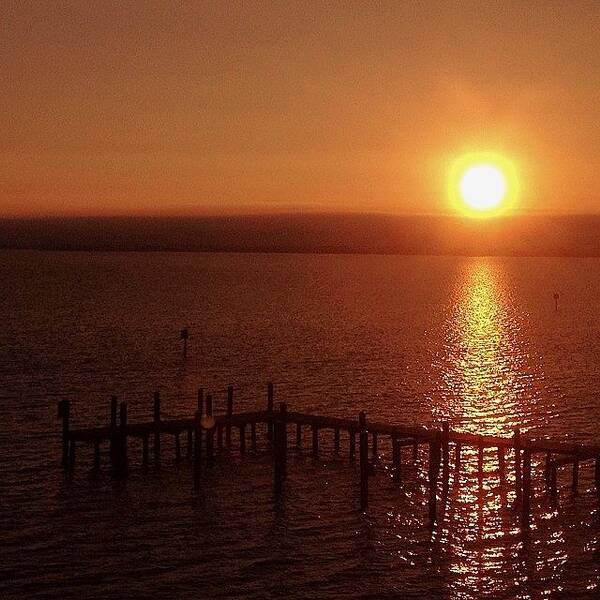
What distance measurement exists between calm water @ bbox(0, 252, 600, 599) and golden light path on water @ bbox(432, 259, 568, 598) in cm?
9

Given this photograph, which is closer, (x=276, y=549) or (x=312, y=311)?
(x=276, y=549)

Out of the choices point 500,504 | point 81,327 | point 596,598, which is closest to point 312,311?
point 81,327

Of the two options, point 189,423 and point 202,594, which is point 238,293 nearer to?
point 189,423

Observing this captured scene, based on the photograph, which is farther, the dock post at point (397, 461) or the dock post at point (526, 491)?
the dock post at point (397, 461)

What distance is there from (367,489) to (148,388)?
85.7 ft

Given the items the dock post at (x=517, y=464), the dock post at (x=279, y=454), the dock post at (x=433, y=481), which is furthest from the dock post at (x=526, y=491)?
the dock post at (x=279, y=454)

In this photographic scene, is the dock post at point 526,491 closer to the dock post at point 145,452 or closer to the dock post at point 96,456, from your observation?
the dock post at point 145,452

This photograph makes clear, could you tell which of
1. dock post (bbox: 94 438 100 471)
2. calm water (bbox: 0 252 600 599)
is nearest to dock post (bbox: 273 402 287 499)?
calm water (bbox: 0 252 600 599)

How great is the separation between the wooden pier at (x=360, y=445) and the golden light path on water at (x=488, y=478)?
24.1 inches

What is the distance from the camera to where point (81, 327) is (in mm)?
89562

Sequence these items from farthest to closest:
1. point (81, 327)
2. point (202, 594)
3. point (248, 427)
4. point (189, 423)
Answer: point (81, 327) < point (248, 427) < point (189, 423) < point (202, 594)

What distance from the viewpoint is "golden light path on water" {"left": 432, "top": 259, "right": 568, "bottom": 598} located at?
24.2m

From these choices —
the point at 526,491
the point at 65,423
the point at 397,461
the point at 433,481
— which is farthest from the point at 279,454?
the point at 65,423

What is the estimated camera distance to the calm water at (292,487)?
2334 centimetres
